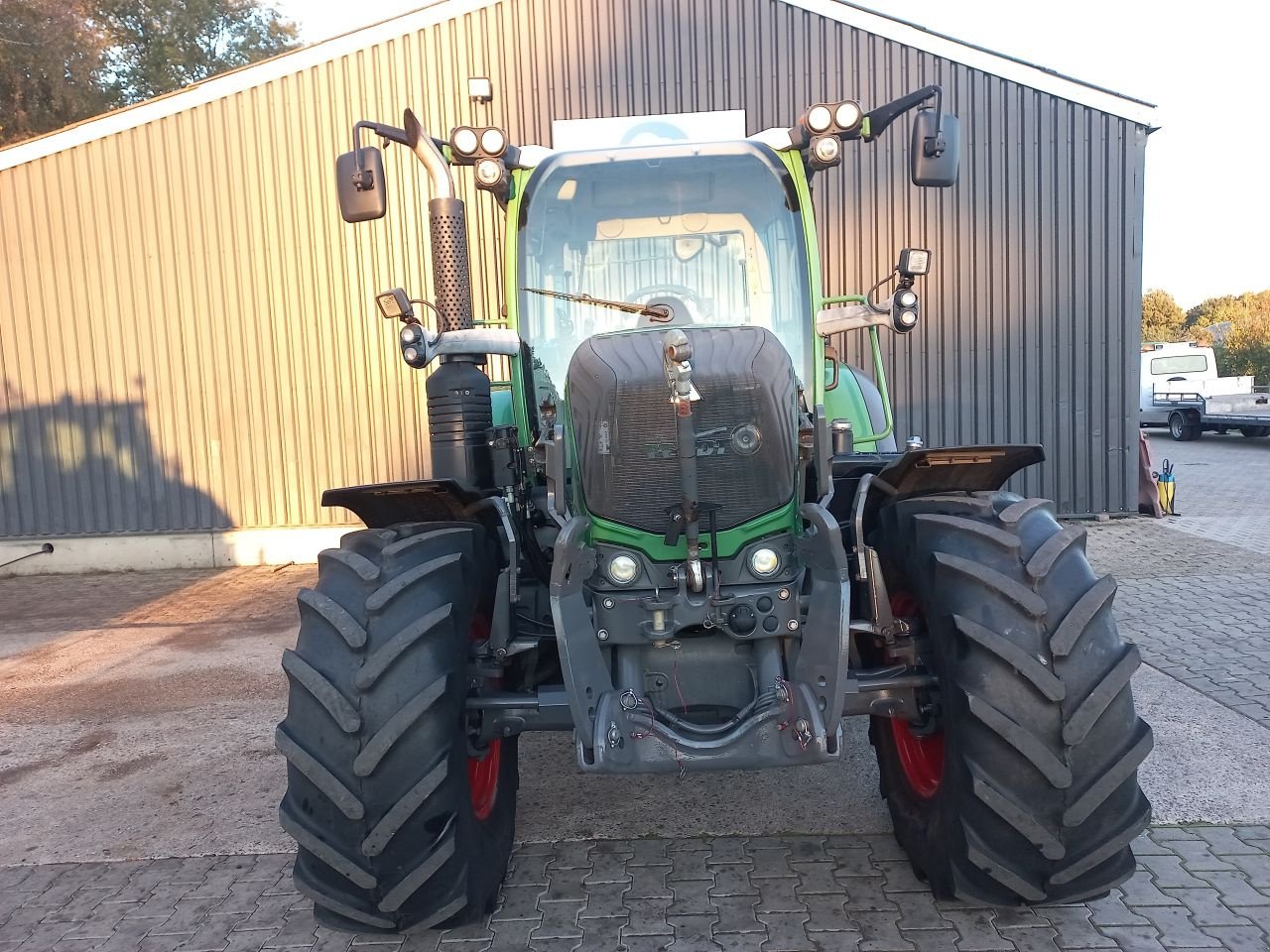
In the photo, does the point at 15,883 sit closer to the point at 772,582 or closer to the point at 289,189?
the point at 772,582

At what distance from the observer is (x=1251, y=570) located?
23.3 feet

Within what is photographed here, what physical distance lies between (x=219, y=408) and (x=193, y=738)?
5.11m

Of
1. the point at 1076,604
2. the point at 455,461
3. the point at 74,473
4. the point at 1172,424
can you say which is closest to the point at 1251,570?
the point at 1076,604

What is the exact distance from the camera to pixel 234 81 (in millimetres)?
8500

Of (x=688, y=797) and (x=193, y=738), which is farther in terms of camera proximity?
(x=193, y=738)

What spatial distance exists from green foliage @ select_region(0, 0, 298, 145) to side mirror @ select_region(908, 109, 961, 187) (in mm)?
19483

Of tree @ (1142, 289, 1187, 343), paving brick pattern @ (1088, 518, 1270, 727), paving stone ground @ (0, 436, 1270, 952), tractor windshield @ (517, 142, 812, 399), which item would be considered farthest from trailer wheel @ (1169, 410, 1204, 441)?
tree @ (1142, 289, 1187, 343)

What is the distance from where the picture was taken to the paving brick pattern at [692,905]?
259 cm

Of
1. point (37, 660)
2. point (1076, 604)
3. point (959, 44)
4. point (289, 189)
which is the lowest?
point (37, 660)

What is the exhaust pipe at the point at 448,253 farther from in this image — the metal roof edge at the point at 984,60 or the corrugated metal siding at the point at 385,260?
the metal roof edge at the point at 984,60

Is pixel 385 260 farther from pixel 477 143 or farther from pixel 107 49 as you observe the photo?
pixel 107 49

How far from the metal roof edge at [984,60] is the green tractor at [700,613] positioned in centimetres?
593

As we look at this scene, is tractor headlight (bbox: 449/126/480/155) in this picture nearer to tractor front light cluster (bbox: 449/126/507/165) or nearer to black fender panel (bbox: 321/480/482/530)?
tractor front light cluster (bbox: 449/126/507/165)

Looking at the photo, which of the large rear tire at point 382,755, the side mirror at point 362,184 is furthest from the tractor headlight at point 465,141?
the large rear tire at point 382,755
